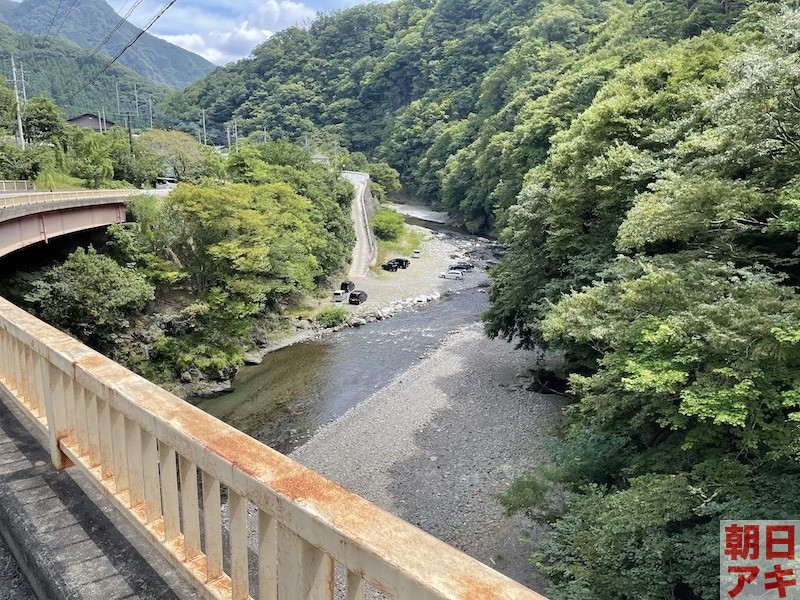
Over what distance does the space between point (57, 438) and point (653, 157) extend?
520 inches

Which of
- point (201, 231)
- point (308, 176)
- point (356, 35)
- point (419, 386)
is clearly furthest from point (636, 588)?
point (356, 35)

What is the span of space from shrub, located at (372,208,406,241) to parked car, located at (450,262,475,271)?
8.89m

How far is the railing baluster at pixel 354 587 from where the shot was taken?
1.35 meters

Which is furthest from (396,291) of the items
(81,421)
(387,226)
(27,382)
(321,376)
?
(81,421)

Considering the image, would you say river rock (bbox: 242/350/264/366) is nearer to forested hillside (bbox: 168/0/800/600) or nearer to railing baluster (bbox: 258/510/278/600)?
forested hillside (bbox: 168/0/800/600)

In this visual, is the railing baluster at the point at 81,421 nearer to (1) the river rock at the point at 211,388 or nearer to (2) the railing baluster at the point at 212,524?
(2) the railing baluster at the point at 212,524

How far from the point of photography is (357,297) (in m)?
28.5

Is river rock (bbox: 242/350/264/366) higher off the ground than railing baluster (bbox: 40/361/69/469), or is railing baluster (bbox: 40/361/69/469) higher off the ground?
railing baluster (bbox: 40/361/69/469)

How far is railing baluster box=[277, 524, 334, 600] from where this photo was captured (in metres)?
1.43

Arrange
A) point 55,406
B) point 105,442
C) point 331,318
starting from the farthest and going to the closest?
point 331,318 < point 55,406 < point 105,442

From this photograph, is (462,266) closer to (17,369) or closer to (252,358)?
(252,358)

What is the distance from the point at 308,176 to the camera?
33.8m

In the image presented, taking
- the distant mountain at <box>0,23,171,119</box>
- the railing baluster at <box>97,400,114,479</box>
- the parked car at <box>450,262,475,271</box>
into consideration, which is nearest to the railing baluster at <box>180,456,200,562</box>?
the railing baluster at <box>97,400,114,479</box>

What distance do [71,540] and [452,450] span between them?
40.1 feet
